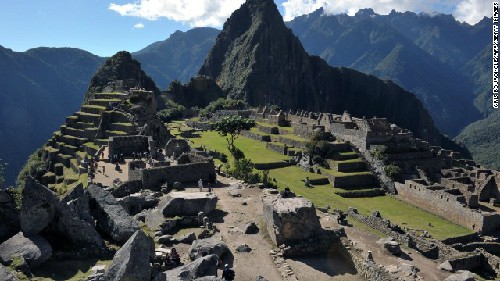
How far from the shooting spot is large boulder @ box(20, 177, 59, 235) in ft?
48.5

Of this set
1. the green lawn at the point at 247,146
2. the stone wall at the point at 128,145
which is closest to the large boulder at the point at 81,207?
the stone wall at the point at 128,145

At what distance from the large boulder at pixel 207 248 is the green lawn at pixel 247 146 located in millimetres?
35194

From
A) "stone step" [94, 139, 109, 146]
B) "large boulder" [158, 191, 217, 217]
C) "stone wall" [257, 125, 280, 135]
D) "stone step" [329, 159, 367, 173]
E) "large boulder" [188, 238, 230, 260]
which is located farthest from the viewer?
"stone wall" [257, 125, 280, 135]

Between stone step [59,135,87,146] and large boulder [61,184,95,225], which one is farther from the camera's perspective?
stone step [59,135,87,146]

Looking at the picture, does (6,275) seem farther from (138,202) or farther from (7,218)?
(138,202)

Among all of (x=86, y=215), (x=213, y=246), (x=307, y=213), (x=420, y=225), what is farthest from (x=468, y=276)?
(x=420, y=225)

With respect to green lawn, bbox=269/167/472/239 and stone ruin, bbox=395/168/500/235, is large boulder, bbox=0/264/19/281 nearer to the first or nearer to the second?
green lawn, bbox=269/167/472/239

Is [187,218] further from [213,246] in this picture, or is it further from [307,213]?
[307,213]

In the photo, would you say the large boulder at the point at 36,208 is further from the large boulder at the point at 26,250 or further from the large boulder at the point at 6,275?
the large boulder at the point at 6,275

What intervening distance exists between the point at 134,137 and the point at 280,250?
2712 cm

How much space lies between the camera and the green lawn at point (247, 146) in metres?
56.8

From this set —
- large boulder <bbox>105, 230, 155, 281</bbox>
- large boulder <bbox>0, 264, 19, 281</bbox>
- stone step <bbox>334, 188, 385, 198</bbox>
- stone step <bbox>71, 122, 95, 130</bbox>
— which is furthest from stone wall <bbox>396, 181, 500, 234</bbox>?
stone step <bbox>71, 122, 95, 130</bbox>

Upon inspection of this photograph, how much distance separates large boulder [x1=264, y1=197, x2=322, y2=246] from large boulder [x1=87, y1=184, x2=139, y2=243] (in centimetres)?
616

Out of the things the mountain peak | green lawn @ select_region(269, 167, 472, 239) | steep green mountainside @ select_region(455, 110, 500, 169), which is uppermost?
the mountain peak
